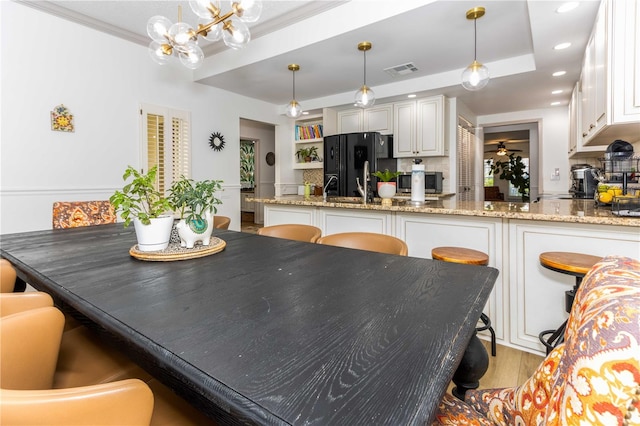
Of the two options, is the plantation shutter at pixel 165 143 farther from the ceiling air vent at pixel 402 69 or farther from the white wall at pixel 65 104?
the ceiling air vent at pixel 402 69

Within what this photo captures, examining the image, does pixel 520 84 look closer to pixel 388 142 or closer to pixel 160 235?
pixel 388 142

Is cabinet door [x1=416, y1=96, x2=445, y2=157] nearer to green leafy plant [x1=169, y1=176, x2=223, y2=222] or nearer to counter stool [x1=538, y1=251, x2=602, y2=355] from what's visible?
counter stool [x1=538, y1=251, x2=602, y2=355]

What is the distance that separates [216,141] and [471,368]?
4.59 metres

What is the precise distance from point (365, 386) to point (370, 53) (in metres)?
3.73

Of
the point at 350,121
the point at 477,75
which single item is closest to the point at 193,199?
the point at 477,75

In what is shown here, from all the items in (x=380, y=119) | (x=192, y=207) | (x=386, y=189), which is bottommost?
(x=192, y=207)

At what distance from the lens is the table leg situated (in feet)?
3.41

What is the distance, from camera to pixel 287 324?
0.74 metres

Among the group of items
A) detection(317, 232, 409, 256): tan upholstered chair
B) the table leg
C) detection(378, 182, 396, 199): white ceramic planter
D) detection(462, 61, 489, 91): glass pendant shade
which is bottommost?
the table leg

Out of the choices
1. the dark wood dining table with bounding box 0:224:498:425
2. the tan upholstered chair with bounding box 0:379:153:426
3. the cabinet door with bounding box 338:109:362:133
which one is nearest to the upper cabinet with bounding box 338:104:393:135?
the cabinet door with bounding box 338:109:362:133

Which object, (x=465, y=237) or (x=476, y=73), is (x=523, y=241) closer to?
(x=465, y=237)

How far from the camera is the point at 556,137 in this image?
5414 millimetres

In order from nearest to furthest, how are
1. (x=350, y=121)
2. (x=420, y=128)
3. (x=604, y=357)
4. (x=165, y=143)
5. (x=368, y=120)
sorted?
(x=604, y=357) → (x=165, y=143) → (x=420, y=128) → (x=368, y=120) → (x=350, y=121)

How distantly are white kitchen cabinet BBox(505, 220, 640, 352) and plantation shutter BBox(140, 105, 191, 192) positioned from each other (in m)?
3.89
